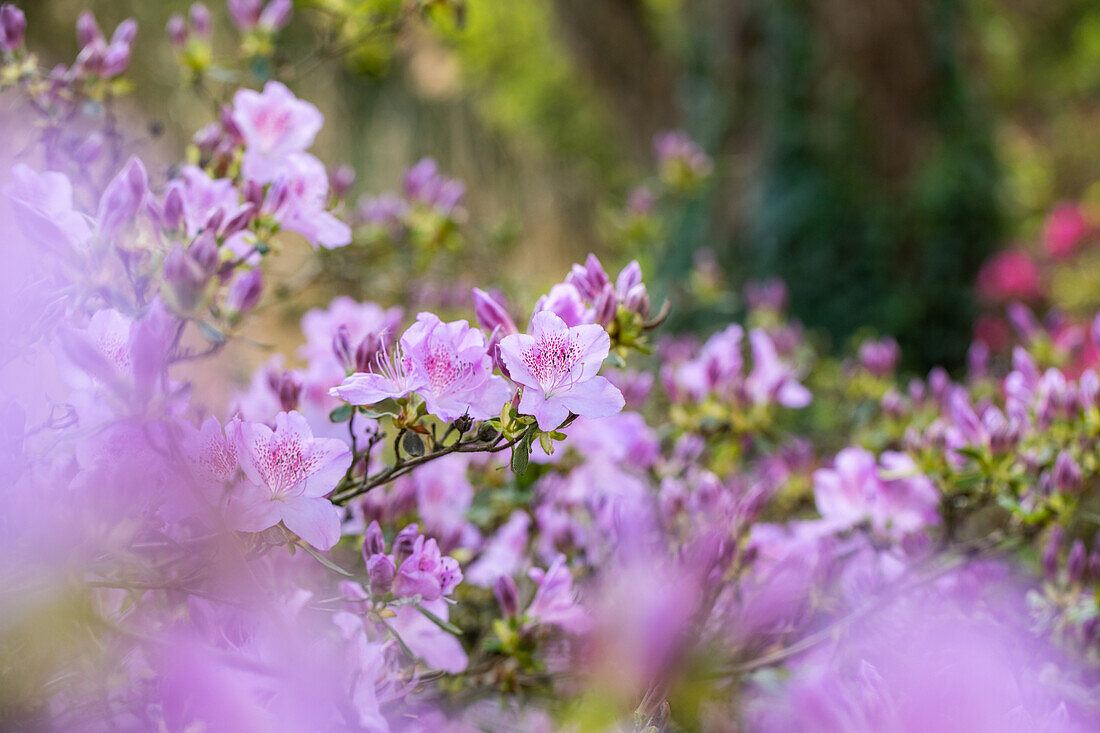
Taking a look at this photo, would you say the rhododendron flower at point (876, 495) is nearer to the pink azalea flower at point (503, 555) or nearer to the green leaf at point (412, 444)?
the pink azalea flower at point (503, 555)

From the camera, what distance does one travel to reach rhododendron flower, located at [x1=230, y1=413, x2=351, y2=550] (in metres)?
0.44

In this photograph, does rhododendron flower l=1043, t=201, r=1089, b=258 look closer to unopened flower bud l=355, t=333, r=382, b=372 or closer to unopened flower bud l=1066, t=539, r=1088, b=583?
unopened flower bud l=1066, t=539, r=1088, b=583

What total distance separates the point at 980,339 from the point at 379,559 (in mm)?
2952

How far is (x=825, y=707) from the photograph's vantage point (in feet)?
1.31

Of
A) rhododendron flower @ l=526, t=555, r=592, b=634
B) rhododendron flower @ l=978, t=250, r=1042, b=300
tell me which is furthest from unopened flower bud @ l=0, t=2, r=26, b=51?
rhododendron flower @ l=978, t=250, r=1042, b=300

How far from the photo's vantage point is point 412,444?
499 mm

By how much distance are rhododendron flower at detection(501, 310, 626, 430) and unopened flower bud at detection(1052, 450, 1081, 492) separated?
52 cm

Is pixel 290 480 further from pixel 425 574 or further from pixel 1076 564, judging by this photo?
pixel 1076 564

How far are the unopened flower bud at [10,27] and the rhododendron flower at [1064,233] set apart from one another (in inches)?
139

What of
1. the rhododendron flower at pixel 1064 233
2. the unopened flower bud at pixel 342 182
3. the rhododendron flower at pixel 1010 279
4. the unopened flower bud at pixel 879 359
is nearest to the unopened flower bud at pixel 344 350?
the unopened flower bud at pixel 342 182

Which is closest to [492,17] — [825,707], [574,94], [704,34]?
[574,94]

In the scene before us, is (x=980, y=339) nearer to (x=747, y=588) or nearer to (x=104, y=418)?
(x=747, y=588)

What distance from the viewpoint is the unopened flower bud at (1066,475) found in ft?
2.42

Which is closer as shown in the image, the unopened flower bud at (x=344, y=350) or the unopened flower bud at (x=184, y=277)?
the unopened flower bud at (x=184, y=277)
